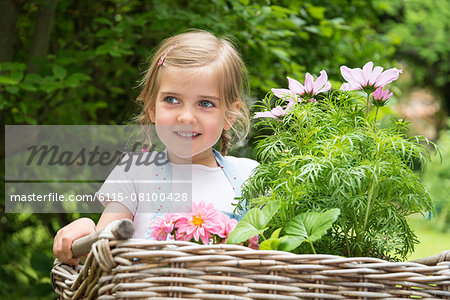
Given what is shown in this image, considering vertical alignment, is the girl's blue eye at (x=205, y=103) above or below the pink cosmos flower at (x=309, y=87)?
above

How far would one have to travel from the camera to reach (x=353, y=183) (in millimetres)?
1031

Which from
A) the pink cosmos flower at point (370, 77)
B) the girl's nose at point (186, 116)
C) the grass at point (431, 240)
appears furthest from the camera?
the grass at point (431, 240)

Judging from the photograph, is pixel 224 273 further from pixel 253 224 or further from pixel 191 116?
pixel 191 116

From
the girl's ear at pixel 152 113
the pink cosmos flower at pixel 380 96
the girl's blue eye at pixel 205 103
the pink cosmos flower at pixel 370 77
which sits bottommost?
the pink cosmos flower at pixel 380 96

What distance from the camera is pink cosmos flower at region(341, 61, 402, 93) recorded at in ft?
3.67

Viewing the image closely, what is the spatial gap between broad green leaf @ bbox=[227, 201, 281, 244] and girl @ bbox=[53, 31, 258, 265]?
1.36 ft

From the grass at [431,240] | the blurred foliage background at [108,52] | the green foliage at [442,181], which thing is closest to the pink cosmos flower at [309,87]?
the blurred foliage background at [108,52]

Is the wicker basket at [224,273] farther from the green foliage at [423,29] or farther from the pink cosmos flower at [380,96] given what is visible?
the green foliage at [423,29]

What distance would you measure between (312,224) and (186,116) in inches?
21.9

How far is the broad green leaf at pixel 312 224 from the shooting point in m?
0.95

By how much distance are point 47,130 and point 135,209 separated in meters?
1.38

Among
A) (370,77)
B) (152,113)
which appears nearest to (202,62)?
(152,113)

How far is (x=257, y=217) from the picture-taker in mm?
1047

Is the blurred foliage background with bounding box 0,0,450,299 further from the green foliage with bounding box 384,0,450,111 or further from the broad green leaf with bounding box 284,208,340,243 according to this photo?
the green foliage with bounding box 384,0,450,111
